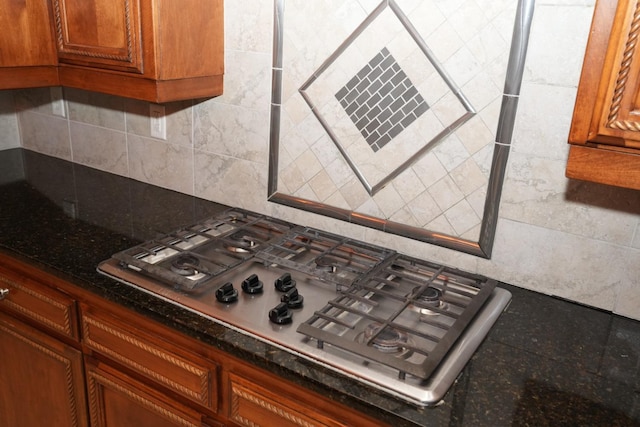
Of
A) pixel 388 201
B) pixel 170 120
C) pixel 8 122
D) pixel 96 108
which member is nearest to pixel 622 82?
pixel 388 201

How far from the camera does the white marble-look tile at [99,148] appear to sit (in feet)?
6.73

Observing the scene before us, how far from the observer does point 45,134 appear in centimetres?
227

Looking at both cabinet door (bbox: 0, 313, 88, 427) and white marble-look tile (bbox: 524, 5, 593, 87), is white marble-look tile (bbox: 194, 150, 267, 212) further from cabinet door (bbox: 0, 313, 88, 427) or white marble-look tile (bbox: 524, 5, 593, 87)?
white marble-look tile (bbox: 524, 5, 593, 87)

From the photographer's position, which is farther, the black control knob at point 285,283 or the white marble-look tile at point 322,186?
the white marble-look tile at point 322,186

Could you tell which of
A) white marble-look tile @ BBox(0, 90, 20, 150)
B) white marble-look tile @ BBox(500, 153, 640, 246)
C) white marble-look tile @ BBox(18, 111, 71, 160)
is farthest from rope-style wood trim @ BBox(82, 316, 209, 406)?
white marble-look tile @ BBox(0, 90, 20, 150)

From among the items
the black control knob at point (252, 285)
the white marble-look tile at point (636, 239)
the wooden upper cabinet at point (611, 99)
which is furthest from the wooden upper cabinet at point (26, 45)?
the white marble-look tile at point (636, 239)

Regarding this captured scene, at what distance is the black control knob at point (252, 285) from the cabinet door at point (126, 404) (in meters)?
0.30

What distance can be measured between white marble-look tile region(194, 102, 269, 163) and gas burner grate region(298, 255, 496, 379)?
1.88 ft

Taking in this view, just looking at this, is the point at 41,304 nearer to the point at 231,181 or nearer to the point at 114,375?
the point at 114,375

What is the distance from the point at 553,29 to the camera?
1.22 m

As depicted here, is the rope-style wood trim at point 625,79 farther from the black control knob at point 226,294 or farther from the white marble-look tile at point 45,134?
the white marble-look tile at point 45,134

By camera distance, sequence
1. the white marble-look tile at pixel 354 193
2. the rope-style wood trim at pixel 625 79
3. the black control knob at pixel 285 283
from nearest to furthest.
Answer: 1. the rope-style wood trim at pixel 625 79
2. the black control knob at pixel 285 283
3. the white marble-look tile at pixel 354 193

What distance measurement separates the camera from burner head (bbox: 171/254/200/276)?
1.35m

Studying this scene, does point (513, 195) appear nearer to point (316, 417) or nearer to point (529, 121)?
point (529, 121)
